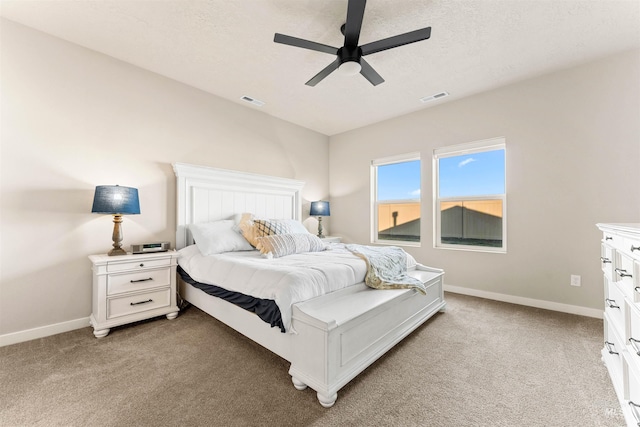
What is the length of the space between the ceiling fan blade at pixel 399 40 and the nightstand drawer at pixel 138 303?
3023mm

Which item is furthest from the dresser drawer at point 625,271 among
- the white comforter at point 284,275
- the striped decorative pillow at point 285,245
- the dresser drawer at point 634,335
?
the striped decorative pillow at point 285,245

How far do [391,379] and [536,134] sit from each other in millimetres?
3237

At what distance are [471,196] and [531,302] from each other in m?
1.47

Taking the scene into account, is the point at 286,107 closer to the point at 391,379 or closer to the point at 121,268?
the point at 121,268

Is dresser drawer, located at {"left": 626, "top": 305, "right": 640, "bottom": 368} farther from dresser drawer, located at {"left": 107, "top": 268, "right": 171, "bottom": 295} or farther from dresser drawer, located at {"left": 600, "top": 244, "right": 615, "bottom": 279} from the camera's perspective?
dresser drawer, located at {"left": 107, "top": 268, "right": 171, "bottom": 295}

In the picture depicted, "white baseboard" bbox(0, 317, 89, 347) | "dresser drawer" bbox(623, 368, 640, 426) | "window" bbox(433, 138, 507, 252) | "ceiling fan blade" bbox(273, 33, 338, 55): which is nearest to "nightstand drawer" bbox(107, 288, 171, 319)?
"white baseboard" bbox(0, 317, 89, 347)

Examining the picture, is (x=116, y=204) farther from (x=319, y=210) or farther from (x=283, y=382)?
(x=319, y=210)

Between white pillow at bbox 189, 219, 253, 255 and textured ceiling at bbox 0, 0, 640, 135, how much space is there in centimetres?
180

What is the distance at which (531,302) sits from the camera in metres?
3.10

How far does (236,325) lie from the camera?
218 cm

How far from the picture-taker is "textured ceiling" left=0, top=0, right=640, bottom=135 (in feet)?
6.79

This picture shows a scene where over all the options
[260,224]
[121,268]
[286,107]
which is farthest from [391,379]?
[286,107]

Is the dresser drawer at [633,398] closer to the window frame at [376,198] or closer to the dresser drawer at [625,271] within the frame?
the dresser drawer at [625,271]

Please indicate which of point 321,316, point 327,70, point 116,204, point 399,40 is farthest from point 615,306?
point 116,204
